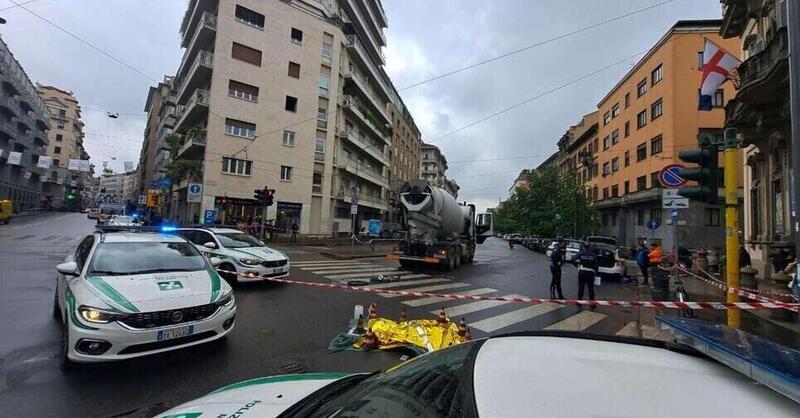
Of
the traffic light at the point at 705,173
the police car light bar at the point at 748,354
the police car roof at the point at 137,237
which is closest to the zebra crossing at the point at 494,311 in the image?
the traffic light at the point at 705,173

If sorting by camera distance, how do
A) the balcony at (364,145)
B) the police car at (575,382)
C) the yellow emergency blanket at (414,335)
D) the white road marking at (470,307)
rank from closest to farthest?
1. the police car at (575,382)
2. the yellow emergency blanket at (414,335)
3. the white road marking at (470,307)
4. the balcony at (364,145)

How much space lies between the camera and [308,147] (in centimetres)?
3459

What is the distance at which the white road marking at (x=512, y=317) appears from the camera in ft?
22.5

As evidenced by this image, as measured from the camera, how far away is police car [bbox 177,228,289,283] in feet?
31.6

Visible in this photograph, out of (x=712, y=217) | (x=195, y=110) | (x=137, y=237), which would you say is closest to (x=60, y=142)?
(x=195, y=110)

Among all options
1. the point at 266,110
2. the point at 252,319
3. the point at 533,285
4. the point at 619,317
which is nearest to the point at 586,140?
the point at 266,110

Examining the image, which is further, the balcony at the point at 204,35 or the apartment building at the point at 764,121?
the balcony at the point at 204,35

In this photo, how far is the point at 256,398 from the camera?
6.82 ft

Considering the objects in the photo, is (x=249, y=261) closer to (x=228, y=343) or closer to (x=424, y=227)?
(x=228, y=343)

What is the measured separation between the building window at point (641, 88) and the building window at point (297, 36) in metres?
32.6

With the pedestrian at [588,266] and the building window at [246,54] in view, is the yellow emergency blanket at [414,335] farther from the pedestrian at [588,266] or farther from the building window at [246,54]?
the building window at [246,54]

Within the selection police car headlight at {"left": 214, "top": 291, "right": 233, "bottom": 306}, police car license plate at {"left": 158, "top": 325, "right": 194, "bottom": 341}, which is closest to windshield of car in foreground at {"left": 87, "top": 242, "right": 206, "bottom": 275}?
police car headlight at {"left": 214, "top": 291, "right": 233, "bottom": 306}

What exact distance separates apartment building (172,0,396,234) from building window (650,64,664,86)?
2824cm

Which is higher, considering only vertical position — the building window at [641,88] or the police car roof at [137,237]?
the building window at [641,88]
